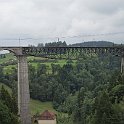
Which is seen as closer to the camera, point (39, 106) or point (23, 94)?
point (23, 94)

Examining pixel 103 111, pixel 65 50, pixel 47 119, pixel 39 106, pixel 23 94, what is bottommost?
pixel 39 106

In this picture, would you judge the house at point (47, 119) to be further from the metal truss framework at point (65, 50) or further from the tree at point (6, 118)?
the tree at point (6, 118)

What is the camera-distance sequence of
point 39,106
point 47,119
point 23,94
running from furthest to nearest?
point 39,106
point 47,119
point 23,94

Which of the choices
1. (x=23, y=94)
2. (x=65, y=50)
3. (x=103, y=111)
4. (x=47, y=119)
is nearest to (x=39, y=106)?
(x=47, y=119)

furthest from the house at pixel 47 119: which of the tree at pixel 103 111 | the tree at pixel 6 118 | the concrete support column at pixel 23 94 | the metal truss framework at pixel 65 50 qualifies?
the tree at pixel 6 118

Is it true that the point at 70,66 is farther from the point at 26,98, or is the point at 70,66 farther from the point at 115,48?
the point at 26,98

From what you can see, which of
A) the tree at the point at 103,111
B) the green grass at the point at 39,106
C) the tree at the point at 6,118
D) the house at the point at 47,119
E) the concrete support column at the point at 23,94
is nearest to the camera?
the tree at the point at 6,118

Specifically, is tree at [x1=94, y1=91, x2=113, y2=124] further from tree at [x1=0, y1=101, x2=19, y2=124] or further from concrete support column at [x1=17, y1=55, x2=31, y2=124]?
concrete support column at [x1=17, y1=55, x2=31, y2=124]

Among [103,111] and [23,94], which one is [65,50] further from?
[103,111]

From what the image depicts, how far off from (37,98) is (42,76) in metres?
15.2

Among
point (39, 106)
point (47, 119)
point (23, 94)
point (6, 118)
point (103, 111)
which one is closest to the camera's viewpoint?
point (6, 118)

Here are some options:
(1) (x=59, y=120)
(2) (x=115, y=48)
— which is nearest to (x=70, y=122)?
(1) (x=59, y=120)

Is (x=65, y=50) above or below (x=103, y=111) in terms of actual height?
above

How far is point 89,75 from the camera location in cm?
19262
